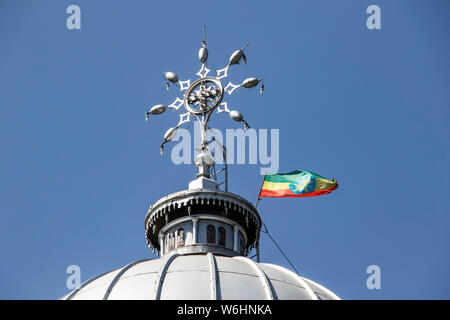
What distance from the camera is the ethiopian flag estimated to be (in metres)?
73.0

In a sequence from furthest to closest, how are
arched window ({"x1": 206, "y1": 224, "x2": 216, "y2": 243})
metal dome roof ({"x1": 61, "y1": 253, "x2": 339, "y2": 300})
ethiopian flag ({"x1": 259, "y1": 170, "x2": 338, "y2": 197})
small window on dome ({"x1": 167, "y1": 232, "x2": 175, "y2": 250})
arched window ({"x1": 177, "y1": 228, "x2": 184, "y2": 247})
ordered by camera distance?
1. ethiopian flag ({"x1": 259, "y1": 170, "x2": 338, "y2": 197})
2. small window on dome ({"x1": 167, "y1": 232, "x2": 175, "y2": 250})
3. arched window ({"x1": 206, "y1": 224, "x2": 216, "y2": 243})
4. arched window ({"x1": 177, "y1": 228, "x2": 184, "y2": 247})
5. metal dome roof ({"x1": 61, "y1": 253, "x2": 339, "y2": 300})

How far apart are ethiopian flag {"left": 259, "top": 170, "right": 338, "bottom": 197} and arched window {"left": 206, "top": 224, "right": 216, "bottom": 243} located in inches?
251

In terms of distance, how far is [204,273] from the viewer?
59.4 meters

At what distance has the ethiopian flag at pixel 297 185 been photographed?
2874 inches

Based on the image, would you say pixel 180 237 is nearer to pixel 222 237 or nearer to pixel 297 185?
pixel 222 237

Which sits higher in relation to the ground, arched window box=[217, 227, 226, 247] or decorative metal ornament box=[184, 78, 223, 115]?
decorative metal ornament box=[184, 78, 223, 115]

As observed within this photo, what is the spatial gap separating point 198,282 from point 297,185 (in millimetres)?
17472

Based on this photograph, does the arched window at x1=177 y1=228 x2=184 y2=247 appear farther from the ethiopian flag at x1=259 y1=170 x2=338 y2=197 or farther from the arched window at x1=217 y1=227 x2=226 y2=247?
the ethiopian flag at x1=259 y1=170 x2=338 y2=197

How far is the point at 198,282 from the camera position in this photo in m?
58.1

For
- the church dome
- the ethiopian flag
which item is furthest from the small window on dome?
the ethiopian flag

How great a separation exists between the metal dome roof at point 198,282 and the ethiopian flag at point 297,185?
10.9 meters
